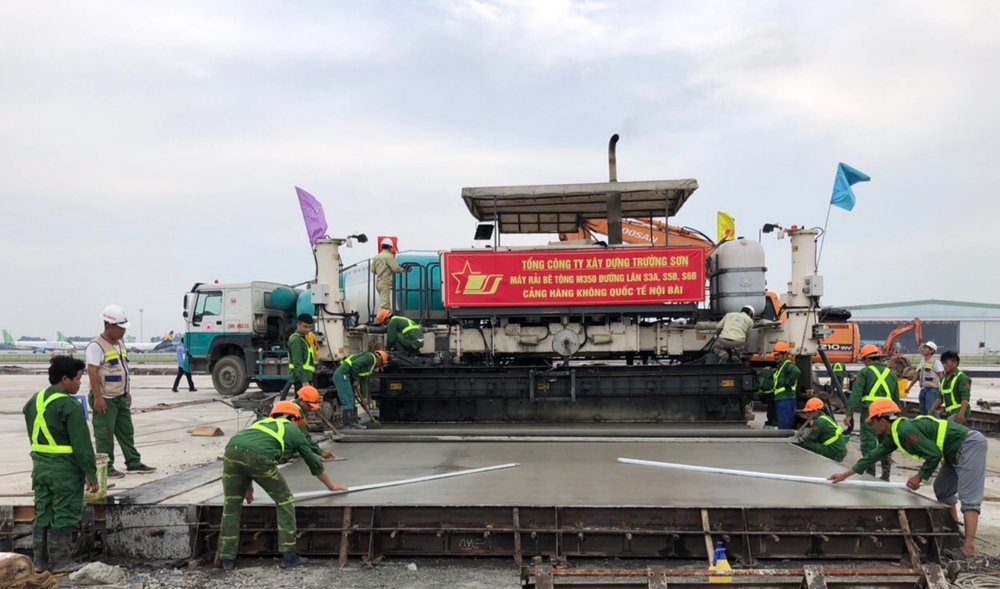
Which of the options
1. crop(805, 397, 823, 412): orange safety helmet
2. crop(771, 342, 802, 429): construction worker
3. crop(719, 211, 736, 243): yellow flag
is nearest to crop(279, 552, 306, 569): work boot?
crop(805, 397, 823, 412): orange safety helmet

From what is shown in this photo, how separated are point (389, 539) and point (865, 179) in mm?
9277

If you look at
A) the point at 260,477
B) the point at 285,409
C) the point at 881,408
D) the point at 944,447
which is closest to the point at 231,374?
the point at 285,409

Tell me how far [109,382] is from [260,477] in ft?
13.2

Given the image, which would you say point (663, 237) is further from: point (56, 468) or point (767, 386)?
point (56, 468)

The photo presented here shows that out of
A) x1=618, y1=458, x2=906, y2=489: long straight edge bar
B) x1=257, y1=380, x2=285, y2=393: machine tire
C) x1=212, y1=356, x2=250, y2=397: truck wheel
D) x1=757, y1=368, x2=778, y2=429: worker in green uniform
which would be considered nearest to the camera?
x1=618, y1=458, x2=906, y2=489: long straight edge bar

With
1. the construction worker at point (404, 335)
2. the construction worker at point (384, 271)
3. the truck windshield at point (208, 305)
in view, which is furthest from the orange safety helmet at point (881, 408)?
the truck windshield at point (208, 305)

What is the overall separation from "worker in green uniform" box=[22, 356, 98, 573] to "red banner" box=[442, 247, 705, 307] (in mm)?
5814

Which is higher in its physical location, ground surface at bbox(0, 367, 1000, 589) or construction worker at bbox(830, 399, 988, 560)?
construction worker at bbox(830, 399, 988, 560)

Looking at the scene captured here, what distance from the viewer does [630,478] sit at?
6691mm

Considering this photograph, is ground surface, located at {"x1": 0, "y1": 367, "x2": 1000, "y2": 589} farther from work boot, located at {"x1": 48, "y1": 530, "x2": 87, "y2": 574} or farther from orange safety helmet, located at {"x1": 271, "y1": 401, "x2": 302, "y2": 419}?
orange safety helmet, located at {"x1": 271, "y1": 401, "x2": 302, "y2": 419}

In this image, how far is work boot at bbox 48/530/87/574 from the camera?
5.59 meters

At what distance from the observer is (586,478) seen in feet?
22.0

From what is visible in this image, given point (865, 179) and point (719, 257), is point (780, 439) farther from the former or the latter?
point (865, 179)

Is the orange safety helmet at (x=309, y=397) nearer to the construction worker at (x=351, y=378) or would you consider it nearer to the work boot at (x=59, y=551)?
the work boot at (x=59, y=551)
